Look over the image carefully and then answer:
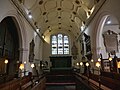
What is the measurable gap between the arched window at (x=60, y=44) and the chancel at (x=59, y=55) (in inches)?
45.6

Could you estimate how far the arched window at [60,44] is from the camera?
21.0 metres

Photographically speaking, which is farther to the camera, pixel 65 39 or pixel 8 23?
pixel 65 39

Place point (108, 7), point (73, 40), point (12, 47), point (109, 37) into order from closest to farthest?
point (108, 7) → point (12, 47) → point (109, 37) → point (73, 40)

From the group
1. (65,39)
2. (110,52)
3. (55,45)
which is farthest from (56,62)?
(110,52)

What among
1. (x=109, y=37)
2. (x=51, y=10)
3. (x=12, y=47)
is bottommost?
(x=12, y=47)

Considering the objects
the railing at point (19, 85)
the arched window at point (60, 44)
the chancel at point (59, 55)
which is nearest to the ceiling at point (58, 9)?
the chancel at point (59, 55)

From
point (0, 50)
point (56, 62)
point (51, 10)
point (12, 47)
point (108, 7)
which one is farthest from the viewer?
point (56, 62)

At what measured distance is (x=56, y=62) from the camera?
19609mm

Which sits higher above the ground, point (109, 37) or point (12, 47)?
point (109, 37)

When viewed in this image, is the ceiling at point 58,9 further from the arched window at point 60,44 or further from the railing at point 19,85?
the railing at point 19,85

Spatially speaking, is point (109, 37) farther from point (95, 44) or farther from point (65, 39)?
point (65, 39)

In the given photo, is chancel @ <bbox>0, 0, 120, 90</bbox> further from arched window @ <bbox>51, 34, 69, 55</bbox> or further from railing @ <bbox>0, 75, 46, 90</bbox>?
arched window @ <bbox>51, 34, 69, 55</bbox>

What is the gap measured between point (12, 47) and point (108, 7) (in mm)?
8343

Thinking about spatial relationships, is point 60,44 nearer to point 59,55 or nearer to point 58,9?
point 59,55
